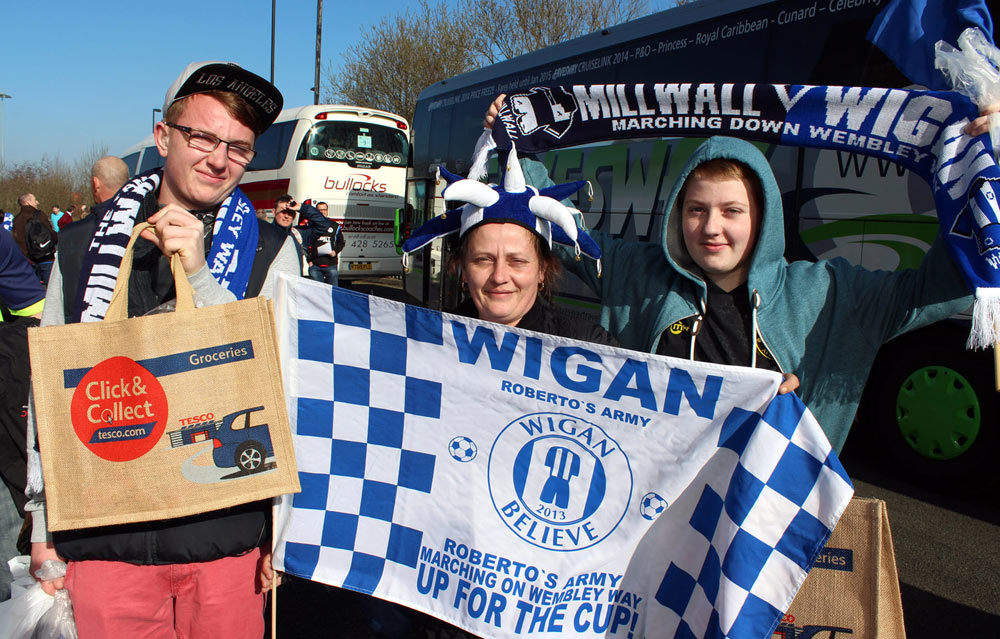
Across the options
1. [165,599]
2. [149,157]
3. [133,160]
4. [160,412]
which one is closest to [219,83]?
[160,412]

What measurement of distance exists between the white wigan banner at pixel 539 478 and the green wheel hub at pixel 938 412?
13.1 feet

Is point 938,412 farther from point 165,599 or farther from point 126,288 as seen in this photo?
point 126,288

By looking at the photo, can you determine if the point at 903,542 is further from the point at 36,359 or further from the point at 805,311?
the point at 36,359

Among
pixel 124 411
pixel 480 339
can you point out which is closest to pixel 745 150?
pixel 480 339

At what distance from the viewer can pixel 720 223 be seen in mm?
1960

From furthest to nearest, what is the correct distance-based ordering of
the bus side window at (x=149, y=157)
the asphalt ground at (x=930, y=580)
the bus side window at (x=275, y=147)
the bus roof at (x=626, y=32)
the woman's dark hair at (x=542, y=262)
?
the bus side window at (x=149, y=157)
the bus side window at (x=275, y=147)
the bus roof at (x=626, y=32)
the asphalt ground at (x=930, y=580)
the woman's dark hair at (x=542, y=262)

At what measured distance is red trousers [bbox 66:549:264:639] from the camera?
5.16 ft

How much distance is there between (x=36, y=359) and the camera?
142 cm

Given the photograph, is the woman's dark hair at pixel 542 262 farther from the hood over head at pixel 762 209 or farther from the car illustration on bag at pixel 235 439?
the car illustration on bag at pixel 235 439

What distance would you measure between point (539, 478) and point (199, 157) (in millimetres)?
1203

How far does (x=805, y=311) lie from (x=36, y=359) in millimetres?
1970

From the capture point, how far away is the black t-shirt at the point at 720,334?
2.01m

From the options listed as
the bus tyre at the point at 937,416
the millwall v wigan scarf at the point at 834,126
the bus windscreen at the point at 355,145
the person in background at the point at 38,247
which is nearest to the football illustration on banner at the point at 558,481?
the millwall v wigan scarf at the point at 834,126

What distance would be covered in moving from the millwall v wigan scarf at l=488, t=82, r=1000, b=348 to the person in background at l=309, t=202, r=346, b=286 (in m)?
9.81
